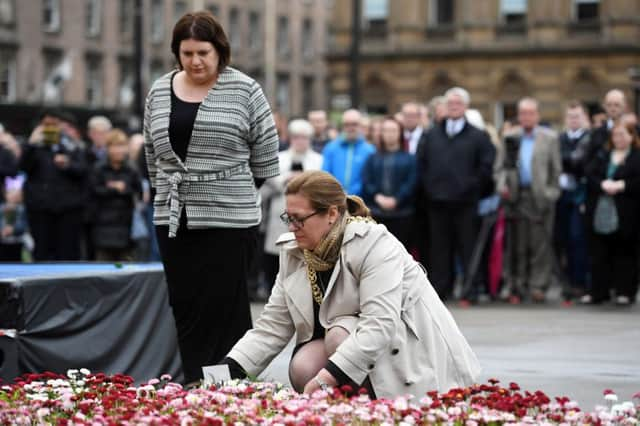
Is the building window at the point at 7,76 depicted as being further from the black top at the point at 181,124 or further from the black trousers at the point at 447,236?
the black top at the point at 181,124

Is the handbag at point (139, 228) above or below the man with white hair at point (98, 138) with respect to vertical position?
below

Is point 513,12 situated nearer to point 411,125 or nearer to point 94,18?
point 94,18

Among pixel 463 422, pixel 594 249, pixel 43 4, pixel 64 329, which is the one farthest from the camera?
pixel 43 4

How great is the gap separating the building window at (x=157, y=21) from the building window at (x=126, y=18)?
2.66 m

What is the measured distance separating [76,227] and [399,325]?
31.0 feet

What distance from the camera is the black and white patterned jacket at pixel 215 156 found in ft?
24.9

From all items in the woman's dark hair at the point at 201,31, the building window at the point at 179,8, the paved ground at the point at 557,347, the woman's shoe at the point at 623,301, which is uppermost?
the building window at the point at 179,8

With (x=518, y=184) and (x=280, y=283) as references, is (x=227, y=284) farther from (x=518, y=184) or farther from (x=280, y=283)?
(x=518, y=184)

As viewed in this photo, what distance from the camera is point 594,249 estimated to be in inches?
604

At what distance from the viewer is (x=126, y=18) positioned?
65.8 meters

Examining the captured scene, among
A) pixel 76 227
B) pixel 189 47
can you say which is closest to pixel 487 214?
pixel 76 227

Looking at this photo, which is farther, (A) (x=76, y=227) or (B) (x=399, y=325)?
(A) (x=76, y=227)

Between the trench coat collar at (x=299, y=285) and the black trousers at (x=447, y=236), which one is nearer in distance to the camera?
the trench coat collar at (x=299, y=285)

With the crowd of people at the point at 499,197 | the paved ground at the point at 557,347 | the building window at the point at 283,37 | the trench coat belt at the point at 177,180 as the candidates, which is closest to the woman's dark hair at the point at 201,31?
the trench coat belt at the point at 177,180
